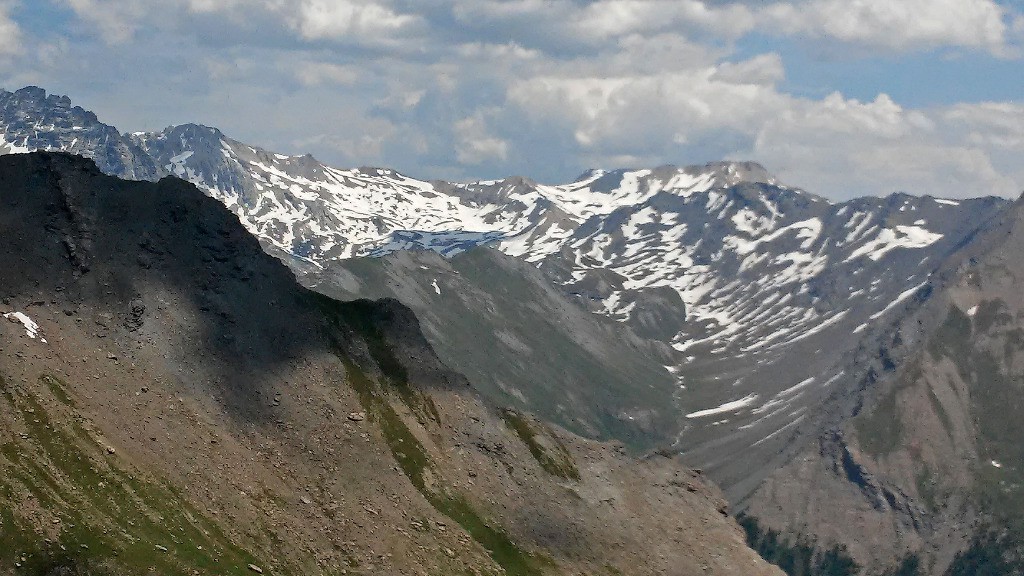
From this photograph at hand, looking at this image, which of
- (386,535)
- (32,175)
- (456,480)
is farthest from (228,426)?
(32,175)

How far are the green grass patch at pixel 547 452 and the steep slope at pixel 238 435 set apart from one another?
0.48 m

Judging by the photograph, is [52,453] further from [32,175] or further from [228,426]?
[32,175]

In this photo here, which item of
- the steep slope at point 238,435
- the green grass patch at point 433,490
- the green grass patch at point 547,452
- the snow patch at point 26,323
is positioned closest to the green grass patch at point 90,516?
the steep slope at point 238,435

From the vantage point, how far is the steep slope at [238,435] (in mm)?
127000

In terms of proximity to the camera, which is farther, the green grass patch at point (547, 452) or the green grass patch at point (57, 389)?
the green grass patch at point (547, 452)

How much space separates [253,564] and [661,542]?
75.1 metres

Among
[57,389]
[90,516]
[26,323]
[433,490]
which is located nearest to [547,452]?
[433,490]

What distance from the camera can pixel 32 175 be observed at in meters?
164

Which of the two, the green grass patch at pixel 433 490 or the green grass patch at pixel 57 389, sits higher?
the green grass patch at pixel 57 389

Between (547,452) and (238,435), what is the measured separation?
56.6 m

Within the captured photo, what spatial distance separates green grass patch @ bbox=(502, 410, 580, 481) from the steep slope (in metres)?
0.48

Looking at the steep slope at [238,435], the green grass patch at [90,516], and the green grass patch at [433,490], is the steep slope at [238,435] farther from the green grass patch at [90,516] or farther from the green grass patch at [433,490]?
the green grass patch at [433,490]

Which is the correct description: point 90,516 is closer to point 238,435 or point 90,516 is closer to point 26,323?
point 238,435

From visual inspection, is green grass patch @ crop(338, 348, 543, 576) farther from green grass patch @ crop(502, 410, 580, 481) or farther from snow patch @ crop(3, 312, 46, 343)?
snow patch @ crop(3, 312, 46, 343)
